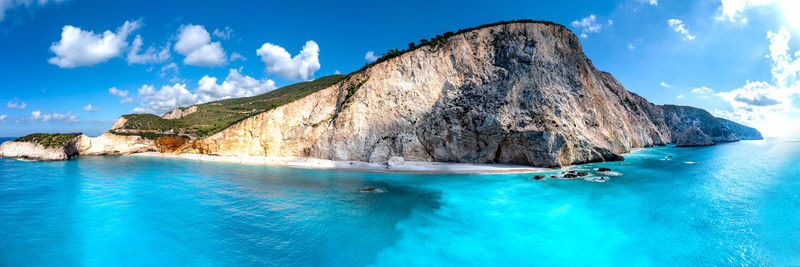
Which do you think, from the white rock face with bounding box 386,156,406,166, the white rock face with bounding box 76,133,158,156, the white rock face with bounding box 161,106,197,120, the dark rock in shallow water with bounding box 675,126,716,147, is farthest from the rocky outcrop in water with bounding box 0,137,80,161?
the dark rock in shallow water with bounding box 675,126,716,147

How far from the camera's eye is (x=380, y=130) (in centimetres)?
3581

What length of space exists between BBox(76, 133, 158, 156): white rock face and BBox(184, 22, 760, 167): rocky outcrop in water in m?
11.1

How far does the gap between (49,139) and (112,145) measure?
7.99 meters

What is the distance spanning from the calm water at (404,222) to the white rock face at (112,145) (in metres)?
28.6

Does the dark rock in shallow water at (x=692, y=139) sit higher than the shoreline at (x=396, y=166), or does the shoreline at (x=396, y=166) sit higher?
the dark rock in shallow water at (x=692, y=139)

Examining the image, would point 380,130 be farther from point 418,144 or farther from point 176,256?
point 176,256

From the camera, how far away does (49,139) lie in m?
41.0

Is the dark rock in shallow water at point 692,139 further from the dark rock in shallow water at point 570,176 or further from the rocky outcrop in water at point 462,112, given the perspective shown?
the dark rock in shallow water at point 570,176

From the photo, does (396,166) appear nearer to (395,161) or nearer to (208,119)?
(395,161)

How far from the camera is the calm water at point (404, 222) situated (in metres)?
10.8

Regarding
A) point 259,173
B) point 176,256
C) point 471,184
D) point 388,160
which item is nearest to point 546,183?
point 471,184

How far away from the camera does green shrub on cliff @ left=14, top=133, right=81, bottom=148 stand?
40.1 meters

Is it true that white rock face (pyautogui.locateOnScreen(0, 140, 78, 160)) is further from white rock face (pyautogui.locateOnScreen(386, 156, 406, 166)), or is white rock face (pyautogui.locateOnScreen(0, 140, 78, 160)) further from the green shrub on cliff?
white rock face (pyautogui.locateOnScreen(386, 156, 406, 166))

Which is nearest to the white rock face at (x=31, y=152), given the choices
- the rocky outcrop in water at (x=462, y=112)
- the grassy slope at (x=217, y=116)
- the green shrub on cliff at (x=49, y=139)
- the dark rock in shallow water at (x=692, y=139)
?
the green shrub on cliff at (x=49, y=139)
